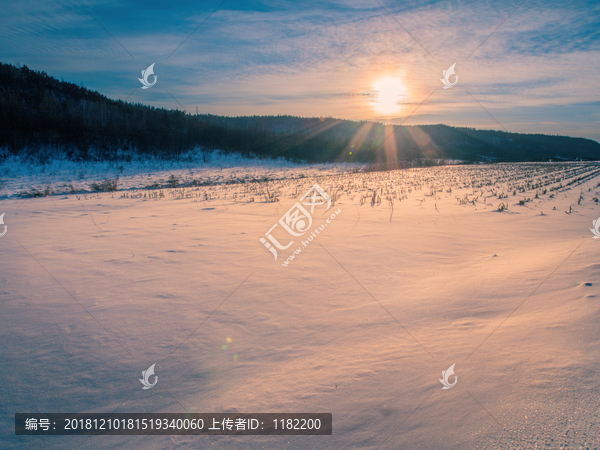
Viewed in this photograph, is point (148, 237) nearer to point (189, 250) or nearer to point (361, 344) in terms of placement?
point (189, 250)

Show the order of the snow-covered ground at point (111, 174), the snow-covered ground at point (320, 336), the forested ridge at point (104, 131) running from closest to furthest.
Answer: the snow-covered ground at point (320, 336) < the snow-covered ground at point (111, 174) < the forested ridge at point (104, 131)

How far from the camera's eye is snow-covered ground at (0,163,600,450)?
5.19 feet

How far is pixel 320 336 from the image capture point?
2381 millimetres

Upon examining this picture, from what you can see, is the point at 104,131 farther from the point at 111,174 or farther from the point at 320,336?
the point at 320,336

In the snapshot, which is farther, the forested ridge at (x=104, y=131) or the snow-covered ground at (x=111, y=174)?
the forested ridge at (x=104, y=131)

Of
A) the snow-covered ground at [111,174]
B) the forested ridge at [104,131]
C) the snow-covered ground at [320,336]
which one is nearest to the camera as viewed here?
the snow-covered ground at [320,336]

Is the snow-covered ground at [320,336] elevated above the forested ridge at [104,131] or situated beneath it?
situated beneath

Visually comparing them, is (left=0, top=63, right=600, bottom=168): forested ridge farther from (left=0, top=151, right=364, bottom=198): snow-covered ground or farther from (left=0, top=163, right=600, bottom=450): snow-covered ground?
(left=0, top=163, right=600, bottom=450): snow-covered ground

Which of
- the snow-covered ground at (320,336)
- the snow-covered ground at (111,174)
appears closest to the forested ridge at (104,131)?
the snow-covered ground at (111,174)

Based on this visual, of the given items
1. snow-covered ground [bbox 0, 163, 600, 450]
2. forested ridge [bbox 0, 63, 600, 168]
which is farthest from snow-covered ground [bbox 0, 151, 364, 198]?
snow-covered ground [bbox 0, 163, 600, 450]

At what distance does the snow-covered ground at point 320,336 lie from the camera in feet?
5.19

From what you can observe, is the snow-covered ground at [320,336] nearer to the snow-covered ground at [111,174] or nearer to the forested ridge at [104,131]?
the forested ridge at [104,131]

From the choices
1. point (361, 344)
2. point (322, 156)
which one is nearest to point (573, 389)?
point (361, 344)

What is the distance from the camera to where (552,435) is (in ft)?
4.69
